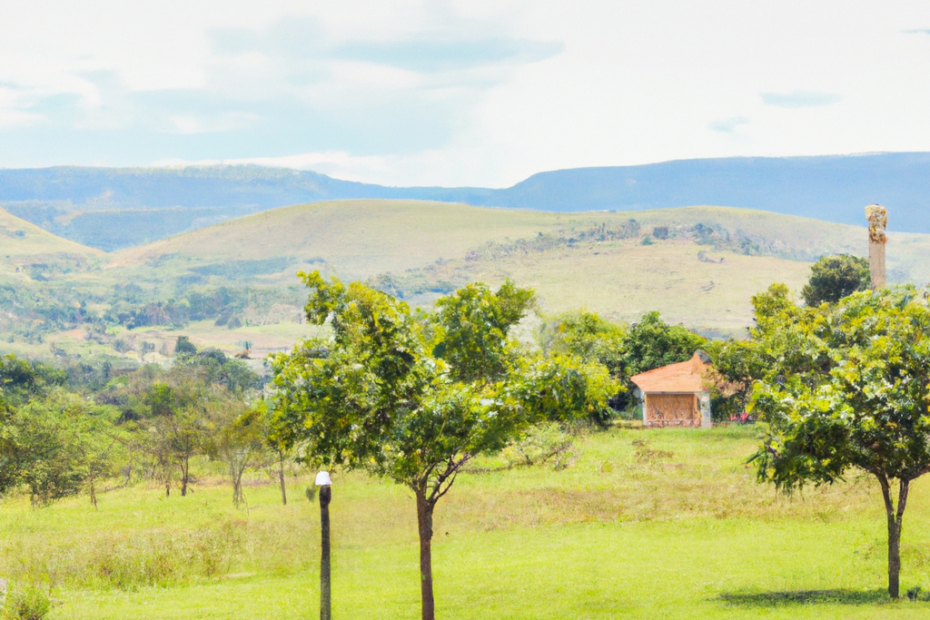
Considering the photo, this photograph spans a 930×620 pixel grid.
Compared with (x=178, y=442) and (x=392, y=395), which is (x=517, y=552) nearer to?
(x=392, y=395)

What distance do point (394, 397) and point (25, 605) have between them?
26.8 feet

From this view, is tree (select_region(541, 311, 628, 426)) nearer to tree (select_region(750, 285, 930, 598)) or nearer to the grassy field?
the grassy field

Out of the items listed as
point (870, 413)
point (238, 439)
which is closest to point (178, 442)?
point (238, 439)

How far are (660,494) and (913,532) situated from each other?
1088 centimetres

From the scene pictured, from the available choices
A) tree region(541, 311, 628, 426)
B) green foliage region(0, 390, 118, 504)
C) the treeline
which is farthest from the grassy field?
tree region(541, 311, 628, 426)

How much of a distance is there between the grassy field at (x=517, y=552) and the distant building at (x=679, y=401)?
2472 centimetres

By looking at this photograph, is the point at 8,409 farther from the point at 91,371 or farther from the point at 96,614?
the point at 91,371

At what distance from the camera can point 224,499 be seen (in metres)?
43.9

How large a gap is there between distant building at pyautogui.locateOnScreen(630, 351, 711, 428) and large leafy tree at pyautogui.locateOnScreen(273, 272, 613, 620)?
5209cm

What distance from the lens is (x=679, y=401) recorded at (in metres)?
67.0

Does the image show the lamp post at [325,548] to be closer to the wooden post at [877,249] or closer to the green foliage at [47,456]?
the green foliage at [47,456]

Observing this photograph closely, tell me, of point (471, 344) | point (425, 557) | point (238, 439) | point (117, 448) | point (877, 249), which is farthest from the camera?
point (117, 448)

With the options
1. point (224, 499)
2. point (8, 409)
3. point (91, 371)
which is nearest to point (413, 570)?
point (224, 499)

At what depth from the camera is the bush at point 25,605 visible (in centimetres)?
1580
